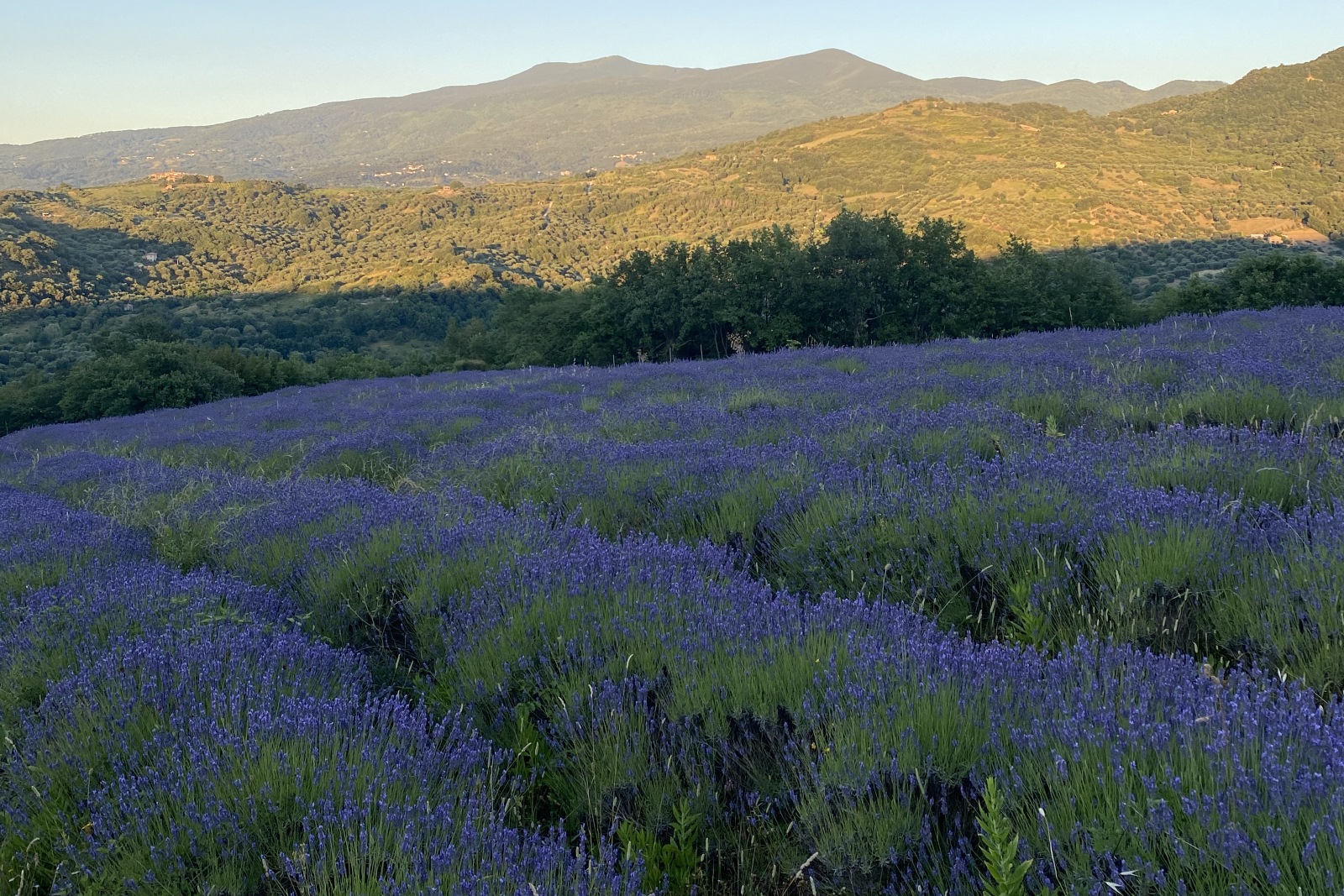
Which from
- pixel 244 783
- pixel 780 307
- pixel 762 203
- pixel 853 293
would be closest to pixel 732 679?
pixel 244 783

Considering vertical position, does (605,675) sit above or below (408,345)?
above

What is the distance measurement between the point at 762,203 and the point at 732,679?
119 metres

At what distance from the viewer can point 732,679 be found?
2002 mm

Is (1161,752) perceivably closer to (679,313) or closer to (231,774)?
(231,774)

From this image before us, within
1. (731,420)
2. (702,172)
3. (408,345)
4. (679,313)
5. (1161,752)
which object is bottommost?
(408,345)

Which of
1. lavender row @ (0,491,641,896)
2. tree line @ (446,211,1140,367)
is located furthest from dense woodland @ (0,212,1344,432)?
lavender row @ (0,491,641,896)

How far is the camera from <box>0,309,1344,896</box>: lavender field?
1410 mm

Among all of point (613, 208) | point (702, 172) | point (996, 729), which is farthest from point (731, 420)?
point (702, 172)

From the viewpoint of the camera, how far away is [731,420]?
6.11 metres

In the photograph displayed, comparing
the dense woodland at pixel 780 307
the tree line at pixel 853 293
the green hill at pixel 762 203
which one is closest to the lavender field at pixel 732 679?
the dense woodland at pixel 780 307

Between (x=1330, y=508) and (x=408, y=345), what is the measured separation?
220 feet

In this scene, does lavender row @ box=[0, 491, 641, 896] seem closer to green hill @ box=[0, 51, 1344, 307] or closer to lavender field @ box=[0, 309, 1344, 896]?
lavender field @ box=[0, 309, 1344, 896]

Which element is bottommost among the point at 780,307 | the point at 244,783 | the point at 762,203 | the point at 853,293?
the point at 780,307

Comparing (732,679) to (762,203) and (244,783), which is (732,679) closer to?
(244,783)
